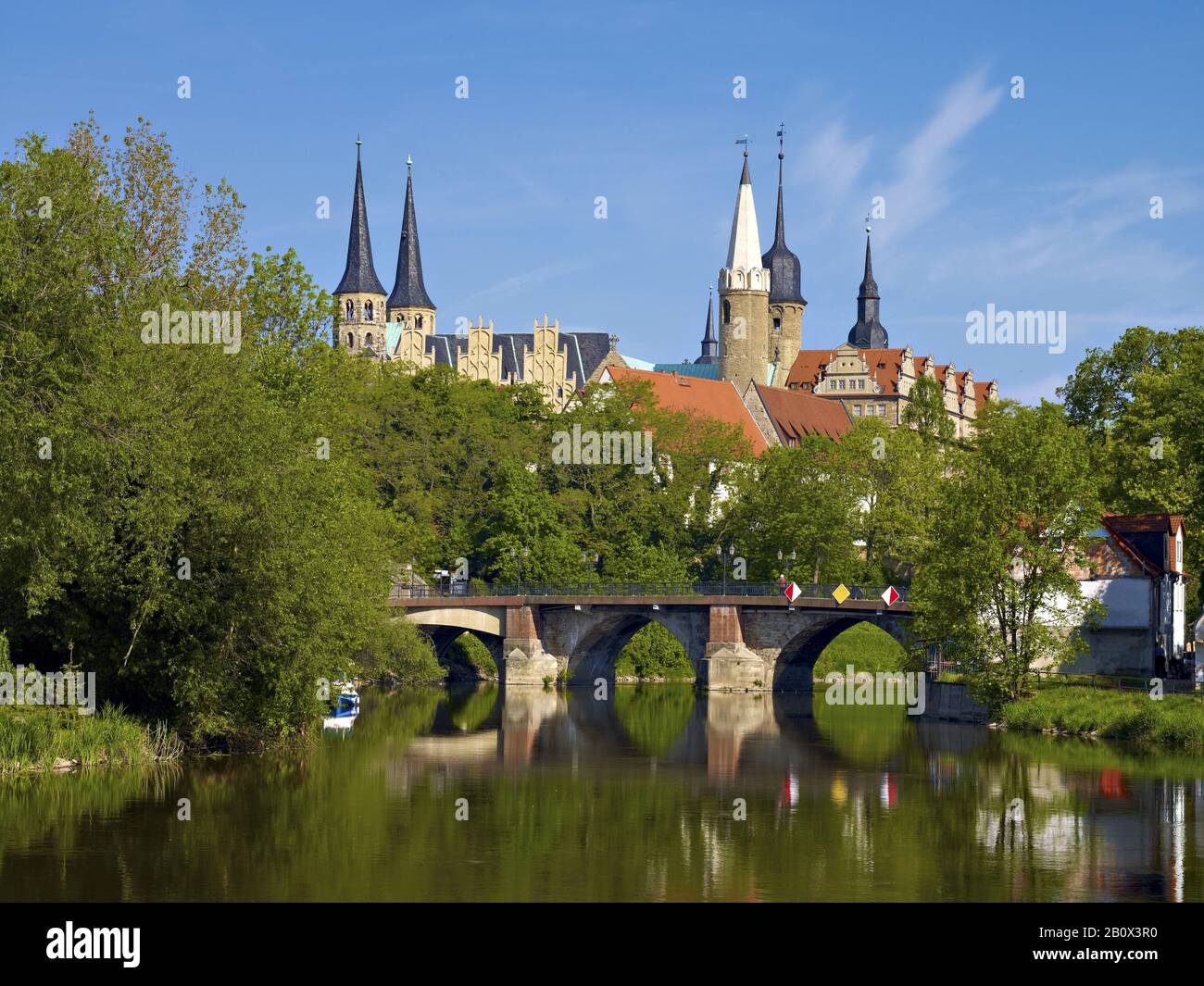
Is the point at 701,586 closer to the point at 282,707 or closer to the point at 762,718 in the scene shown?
the point at 762,718

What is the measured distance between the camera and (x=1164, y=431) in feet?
214

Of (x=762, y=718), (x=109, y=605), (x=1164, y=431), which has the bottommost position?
(x=762, y=718)

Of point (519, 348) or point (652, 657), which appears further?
point (519, 348)

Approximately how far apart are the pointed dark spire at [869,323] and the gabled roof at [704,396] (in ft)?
126

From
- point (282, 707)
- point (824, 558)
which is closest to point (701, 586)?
point (824, 558)

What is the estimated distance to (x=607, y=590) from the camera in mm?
75312

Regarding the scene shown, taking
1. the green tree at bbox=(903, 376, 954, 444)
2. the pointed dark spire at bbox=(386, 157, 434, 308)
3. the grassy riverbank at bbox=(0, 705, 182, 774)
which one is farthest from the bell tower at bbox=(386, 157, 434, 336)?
the grassy riverbank at bbox=(0, 705, 182, 774)

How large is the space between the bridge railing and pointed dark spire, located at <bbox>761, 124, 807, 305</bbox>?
2869 inches

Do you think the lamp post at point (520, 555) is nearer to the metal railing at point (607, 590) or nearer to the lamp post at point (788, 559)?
the metal railing at point (607, 590)

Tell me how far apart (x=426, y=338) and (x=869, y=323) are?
127ft

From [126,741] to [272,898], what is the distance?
13.5 metres

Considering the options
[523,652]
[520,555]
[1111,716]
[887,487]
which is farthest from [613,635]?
[1111,716]

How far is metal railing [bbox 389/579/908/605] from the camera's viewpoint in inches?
2817

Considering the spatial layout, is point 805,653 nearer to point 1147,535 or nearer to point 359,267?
point 1147,535
